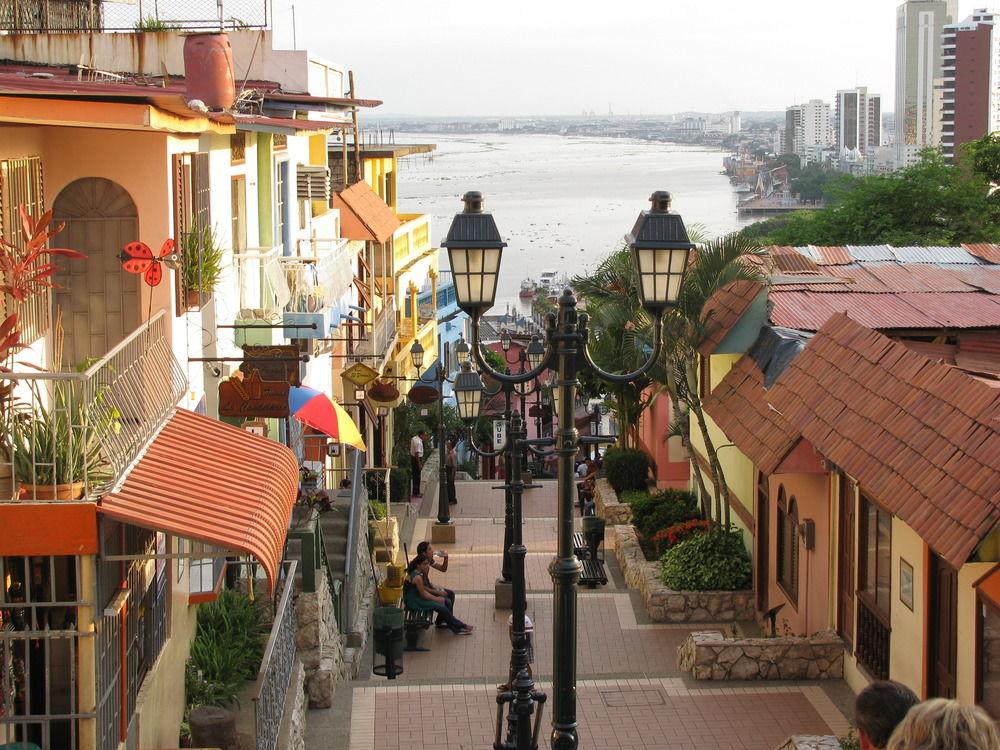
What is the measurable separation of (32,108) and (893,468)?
24.5 feet

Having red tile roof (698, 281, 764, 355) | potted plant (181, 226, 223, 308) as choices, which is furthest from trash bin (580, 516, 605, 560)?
potted plant (181, 226, 223, 308)

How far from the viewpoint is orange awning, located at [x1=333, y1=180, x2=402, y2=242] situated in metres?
28.7

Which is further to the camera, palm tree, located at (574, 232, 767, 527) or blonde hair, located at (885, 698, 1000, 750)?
palm tree, located at (574, 232, 767, 527)

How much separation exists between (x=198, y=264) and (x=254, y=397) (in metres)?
1.59

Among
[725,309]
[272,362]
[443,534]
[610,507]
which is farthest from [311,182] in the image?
[272,362]

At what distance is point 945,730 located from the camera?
15.5ft

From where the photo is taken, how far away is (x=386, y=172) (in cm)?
4372

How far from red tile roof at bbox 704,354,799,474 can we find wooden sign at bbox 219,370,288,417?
529 cm

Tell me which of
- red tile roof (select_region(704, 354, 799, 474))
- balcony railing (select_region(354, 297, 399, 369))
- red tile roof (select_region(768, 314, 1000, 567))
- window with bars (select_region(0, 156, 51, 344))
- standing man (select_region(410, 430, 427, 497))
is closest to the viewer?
window with bars (select_region(0, 156, 51, 344))

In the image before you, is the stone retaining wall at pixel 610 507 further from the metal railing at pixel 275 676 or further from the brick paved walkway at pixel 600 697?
the metal railing at pixel 275 676

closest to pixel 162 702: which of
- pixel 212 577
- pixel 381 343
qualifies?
pixel 212 577

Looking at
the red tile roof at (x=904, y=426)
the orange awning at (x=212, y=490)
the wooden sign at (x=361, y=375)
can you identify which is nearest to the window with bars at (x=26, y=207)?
the orange awning at (x=212, y=490)

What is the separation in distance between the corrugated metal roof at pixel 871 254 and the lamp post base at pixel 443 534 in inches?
348

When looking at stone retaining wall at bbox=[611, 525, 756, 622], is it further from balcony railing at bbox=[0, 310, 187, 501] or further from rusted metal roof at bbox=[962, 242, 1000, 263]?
balcony railing at bbox=[0, 310, 187, 501]
